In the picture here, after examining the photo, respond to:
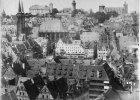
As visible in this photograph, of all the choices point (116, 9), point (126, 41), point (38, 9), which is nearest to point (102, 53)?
point (126, 41)

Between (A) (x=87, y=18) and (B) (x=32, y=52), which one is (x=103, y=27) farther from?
(B) (x=32, y=52)

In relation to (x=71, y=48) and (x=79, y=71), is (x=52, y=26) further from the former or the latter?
(x=79, y=71)

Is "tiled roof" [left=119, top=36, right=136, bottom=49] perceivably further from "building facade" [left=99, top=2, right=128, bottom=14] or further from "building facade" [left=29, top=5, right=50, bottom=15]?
"building facade" [left=29, top=5, right=50, bottom=15]

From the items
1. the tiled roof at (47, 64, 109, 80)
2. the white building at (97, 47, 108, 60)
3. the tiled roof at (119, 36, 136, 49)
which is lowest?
the tiled roof at (47, 64, 109, 80)

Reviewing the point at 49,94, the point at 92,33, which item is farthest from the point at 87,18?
the point at 49,94

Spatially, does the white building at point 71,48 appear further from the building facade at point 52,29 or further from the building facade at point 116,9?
the building facade at point 116,9

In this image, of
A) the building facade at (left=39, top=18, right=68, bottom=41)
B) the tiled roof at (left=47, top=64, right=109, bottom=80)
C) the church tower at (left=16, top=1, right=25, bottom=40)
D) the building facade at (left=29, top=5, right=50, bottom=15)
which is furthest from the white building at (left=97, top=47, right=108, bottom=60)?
the church tower at (left=16, top=1, right=25, bottom=40)

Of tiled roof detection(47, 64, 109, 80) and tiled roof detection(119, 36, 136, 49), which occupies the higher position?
tiled roof detection(119, 36, 136, 49)
